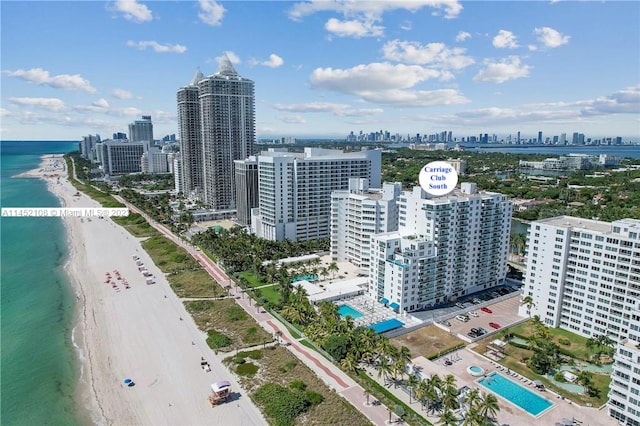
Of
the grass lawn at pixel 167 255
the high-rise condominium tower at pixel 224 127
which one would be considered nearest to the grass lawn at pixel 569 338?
the grass lawn at pixel 167 255

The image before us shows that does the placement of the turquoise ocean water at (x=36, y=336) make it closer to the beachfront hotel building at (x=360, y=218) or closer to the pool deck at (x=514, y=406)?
the pool deck at (x=514, y=406)

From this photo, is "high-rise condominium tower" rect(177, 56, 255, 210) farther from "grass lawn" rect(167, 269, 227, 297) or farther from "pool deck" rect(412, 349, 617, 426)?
"pool deck" rect(412, 349, 617, 426)

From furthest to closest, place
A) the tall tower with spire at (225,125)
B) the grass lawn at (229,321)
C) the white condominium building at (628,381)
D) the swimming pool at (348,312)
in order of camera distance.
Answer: the tall tower with spire at (225,125) → the swimming pool at (348,312) → the grass lawn at (229,321) → the white condominium building at (628,381)

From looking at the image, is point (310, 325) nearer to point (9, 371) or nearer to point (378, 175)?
point (9, 371)

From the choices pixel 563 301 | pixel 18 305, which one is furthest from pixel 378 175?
pixel 18 305

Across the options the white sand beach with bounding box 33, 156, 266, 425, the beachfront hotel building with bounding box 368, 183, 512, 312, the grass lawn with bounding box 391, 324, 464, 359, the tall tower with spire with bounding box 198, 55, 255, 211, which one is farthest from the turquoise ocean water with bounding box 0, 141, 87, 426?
the tall tower with spire with bounding box 198, 55, 255, 211

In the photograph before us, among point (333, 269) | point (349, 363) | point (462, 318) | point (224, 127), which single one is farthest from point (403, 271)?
point (224, 127)
